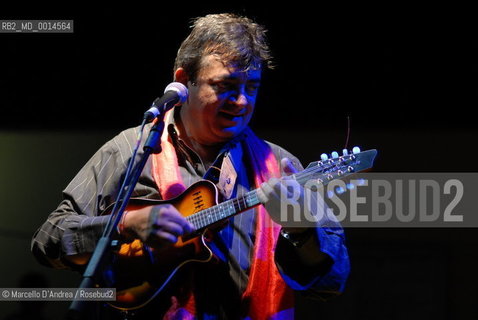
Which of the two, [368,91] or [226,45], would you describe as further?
[368,91]

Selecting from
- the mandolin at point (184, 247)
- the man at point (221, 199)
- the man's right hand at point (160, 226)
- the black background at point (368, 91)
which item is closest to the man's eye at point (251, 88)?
the man at point (221, 199)

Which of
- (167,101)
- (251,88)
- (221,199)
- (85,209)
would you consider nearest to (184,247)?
(221,199)

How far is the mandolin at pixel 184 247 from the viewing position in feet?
7.09

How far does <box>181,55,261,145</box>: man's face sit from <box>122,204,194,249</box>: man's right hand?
47 centimetres

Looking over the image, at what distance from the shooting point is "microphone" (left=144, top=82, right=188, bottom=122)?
1942mm

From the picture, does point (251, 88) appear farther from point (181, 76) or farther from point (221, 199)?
point (221, 199)

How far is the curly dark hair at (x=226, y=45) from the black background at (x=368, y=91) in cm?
70

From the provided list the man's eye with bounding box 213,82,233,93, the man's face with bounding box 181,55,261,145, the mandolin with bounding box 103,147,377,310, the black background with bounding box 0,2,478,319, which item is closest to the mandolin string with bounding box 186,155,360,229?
the mandolin with bounding box 103,147,377,310

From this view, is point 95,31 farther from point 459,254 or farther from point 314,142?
point 459,254

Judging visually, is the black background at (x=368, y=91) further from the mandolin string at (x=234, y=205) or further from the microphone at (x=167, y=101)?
the microphone at (x=167, y=101)

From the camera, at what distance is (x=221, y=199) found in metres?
2.26

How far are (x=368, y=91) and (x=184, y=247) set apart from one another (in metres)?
1.42

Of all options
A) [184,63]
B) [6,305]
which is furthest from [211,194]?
[6,305]

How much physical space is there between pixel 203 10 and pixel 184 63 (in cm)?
89
